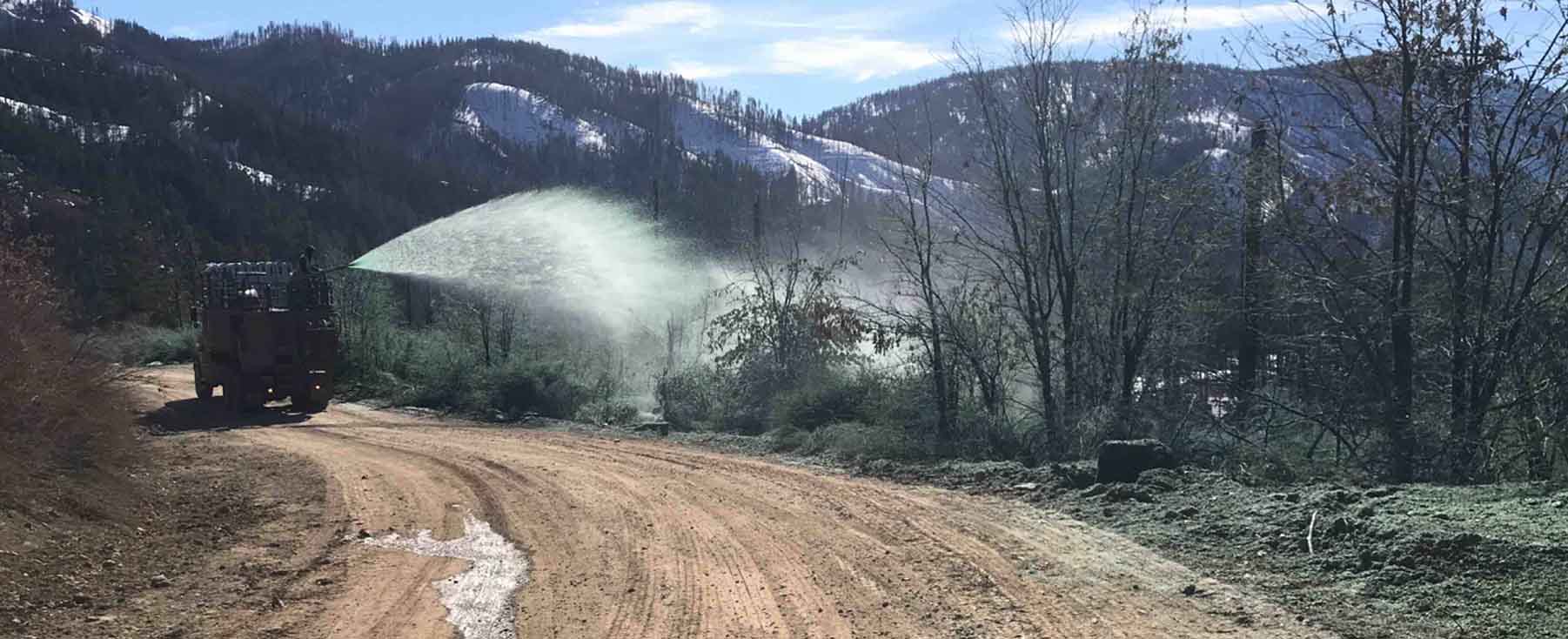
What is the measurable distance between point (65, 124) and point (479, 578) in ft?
408

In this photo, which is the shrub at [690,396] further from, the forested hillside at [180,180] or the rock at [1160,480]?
the forested hillside at [180,180]

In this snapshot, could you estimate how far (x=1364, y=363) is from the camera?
12922 millimetres

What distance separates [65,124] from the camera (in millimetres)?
108750

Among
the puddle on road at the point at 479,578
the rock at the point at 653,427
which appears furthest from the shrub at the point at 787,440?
the puddle on road at the point at 479,578

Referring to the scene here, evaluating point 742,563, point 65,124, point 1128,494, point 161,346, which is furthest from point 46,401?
point 65,124

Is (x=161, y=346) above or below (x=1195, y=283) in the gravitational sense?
below

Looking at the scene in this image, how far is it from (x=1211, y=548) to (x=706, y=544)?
381cm

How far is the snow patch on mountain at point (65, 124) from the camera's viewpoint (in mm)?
104562

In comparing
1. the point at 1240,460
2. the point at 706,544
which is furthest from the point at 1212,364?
the point at 706,544

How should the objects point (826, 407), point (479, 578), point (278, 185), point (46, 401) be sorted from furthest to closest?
point (278, 185) → point (826, 407) → point (46, 401) → point (479, 578)

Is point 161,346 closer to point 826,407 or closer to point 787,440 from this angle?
point 826,407

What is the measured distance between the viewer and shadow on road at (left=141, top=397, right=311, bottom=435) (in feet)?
59.3

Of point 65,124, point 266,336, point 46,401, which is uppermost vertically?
point 65,124

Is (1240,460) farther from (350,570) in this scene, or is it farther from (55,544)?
(55,544)
